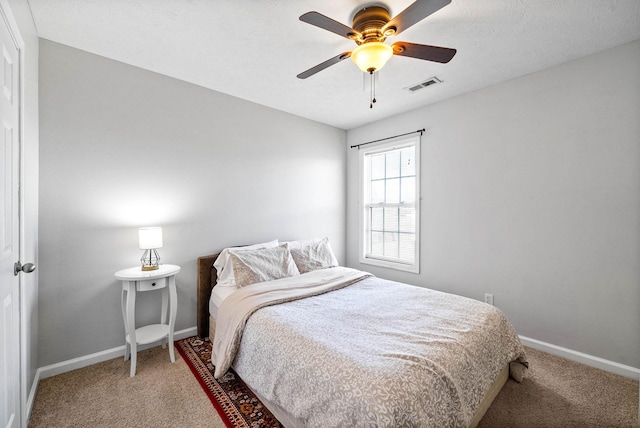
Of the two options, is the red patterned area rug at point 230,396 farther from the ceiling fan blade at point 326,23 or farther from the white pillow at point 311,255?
the ceiling fan blade at point 326,23

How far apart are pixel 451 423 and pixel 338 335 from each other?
659 millimetres

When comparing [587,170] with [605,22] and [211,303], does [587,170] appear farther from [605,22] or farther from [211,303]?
[211,303]

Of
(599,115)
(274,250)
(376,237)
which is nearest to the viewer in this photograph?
(599,115)

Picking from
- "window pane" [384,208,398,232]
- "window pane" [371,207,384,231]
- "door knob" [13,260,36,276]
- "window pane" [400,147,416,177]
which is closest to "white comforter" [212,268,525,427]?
"door knob" [13,260,36,276]

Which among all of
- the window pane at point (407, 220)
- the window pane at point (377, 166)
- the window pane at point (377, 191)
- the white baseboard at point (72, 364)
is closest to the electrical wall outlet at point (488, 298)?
the window pane at point (407, 220)

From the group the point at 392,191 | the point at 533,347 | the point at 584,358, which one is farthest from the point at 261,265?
the point at 584,358

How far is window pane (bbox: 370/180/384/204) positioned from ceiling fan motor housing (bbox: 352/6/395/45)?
236cm

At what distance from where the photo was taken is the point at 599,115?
2262 millimetres

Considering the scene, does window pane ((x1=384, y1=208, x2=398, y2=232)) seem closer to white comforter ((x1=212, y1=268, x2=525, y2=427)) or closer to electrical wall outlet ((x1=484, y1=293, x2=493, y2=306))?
electrical wall outlet ((x1=484, y1=293, x2=493, y2=306))

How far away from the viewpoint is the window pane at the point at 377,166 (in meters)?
3.96

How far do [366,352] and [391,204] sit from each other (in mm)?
2594

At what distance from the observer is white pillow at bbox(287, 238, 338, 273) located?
3.01 meters

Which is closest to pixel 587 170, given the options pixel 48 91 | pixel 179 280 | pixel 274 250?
pixel 274 250

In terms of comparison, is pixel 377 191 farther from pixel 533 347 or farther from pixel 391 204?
pixel 533 347
